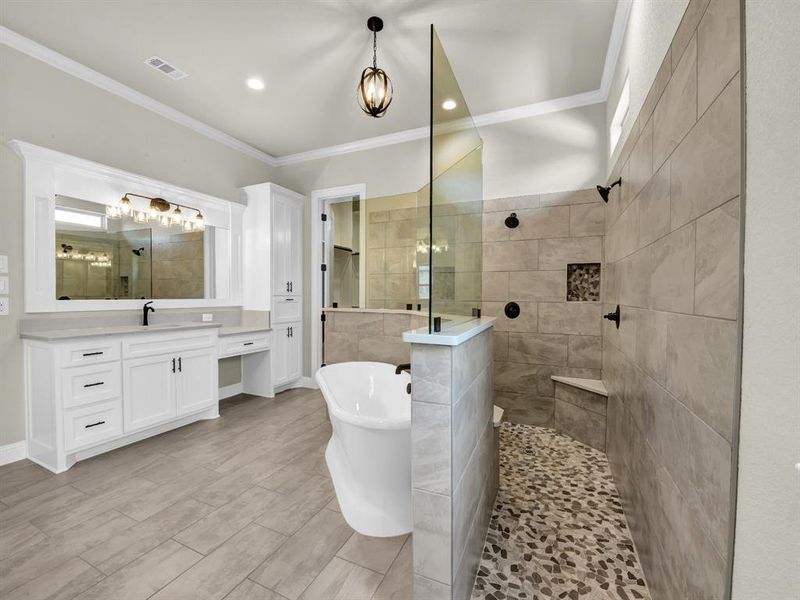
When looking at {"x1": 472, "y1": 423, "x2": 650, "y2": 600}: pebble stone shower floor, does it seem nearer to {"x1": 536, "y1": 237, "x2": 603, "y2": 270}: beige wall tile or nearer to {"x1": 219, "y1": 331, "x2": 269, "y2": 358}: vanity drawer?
{"x1": 536, "y1": 237, "x2": 603, "y2": 270}: beige wall tile

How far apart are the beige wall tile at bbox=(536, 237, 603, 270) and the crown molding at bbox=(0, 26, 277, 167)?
355cm

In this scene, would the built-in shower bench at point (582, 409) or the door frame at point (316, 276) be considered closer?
the built-in shower bench at point (582, 409)

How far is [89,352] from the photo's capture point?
2.32 m

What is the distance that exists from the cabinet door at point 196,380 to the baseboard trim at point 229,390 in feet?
2.14

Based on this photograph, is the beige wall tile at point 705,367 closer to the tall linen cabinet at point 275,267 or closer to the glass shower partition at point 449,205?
the glass shower partition at point 449,205

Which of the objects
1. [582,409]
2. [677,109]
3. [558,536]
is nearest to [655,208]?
[677,109]

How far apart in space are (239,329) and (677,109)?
12.2 feet

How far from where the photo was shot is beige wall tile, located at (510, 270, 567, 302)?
3010 millimetres

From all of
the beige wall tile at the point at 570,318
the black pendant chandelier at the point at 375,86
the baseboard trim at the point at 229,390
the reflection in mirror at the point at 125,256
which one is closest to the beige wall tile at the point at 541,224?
the beige wall tile at the point at 570,318

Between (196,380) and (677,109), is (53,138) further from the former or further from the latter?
(677,109)

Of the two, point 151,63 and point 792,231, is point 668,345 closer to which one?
point 792,231

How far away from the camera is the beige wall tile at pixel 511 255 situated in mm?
3104

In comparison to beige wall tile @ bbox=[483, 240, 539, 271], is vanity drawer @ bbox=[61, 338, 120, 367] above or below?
below

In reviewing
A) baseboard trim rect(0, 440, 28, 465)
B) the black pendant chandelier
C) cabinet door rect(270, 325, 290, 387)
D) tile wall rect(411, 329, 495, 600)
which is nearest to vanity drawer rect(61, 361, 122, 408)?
baseboard trim rect(0, 440, 28, 465)
